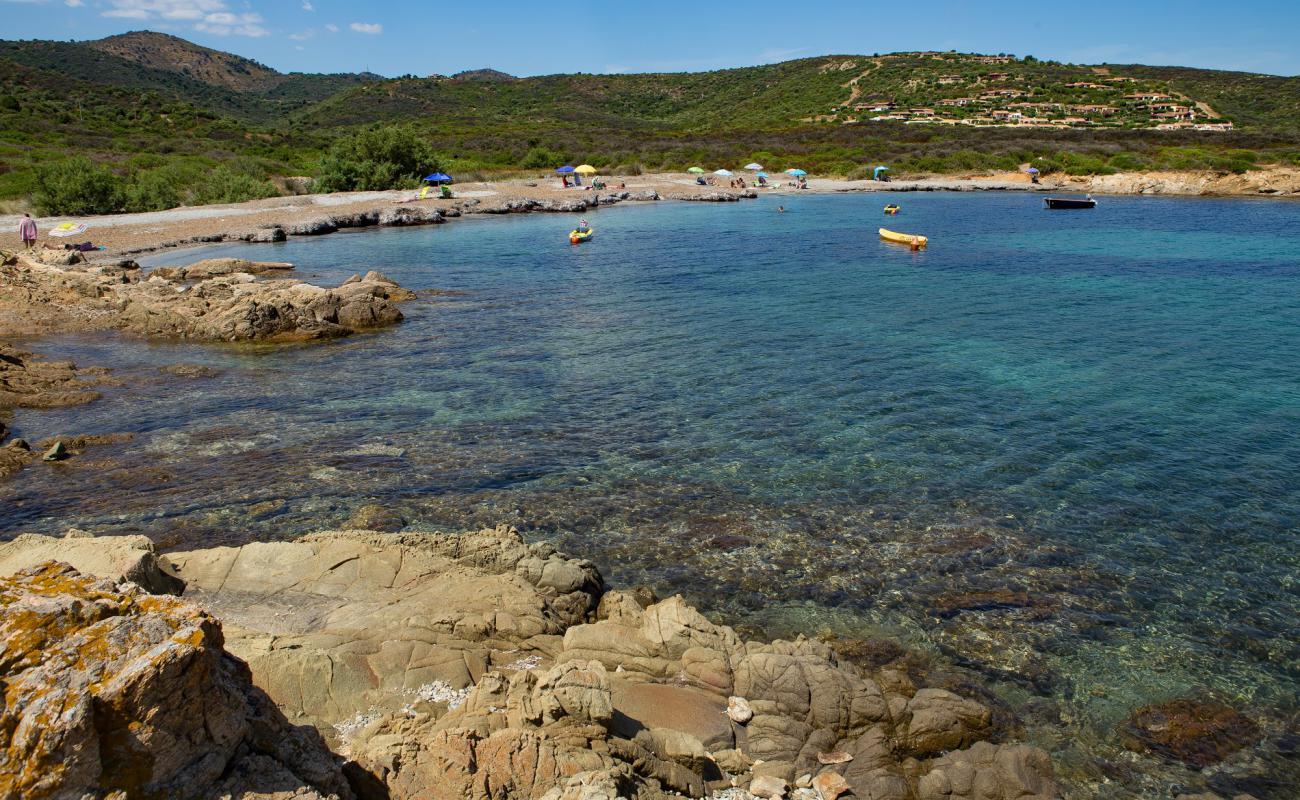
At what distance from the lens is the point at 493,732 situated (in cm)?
690

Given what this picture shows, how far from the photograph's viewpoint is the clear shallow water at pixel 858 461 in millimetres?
10664

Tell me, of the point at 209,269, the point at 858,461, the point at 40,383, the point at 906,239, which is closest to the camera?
the point at 858,461

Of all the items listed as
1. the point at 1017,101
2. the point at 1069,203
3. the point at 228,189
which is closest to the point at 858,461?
the point at 1069,203

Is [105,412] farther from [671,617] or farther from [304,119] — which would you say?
[304,119]

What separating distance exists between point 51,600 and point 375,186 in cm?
7183

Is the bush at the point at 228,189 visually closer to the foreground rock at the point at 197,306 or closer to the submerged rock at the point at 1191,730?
the foreground rock at the point at 197,306

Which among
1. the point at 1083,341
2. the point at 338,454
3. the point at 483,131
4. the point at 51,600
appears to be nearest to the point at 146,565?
the point at 51,600

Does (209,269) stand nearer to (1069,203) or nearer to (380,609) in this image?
(380,609)

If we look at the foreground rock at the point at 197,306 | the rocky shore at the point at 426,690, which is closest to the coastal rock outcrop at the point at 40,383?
the foreground rock at the point at 197,306

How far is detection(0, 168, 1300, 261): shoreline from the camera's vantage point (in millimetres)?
47625

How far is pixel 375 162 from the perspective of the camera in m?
71.2

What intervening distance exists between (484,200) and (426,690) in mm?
63997

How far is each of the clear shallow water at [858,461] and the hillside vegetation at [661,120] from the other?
145 ft

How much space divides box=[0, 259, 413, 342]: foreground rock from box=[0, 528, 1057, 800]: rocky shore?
18.4 metres
